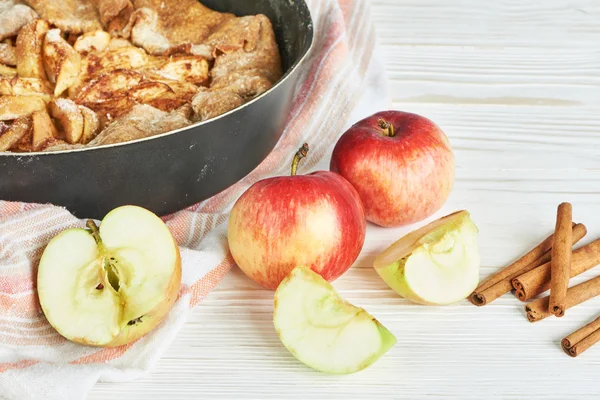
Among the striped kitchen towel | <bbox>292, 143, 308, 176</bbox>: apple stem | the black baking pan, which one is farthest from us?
<bbox>292, 143, 308, 176</bbox>: apple stem

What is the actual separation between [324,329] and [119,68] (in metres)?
0.80

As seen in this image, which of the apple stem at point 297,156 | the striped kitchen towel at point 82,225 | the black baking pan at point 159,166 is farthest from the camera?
the apple stem at point 297,156

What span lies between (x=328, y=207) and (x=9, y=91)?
2.39 ft

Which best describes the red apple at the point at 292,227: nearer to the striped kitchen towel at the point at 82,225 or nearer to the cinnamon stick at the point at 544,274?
the striped kitchen towel at the point at 82,225

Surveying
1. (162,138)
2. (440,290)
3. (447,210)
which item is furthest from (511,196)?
(162,138)

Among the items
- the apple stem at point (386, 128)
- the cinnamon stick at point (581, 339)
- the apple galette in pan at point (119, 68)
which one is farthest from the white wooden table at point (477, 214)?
the apple galette in pan at point (119, 68)

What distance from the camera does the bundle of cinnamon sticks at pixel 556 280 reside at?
1437 millimetres

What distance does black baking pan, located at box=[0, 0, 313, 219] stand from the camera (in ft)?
4.64

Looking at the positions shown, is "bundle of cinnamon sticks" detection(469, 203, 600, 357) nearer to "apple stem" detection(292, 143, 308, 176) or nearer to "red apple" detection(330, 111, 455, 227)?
"red apple" detection(330, 111, 455, 227)

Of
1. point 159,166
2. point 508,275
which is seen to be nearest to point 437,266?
point 508,275

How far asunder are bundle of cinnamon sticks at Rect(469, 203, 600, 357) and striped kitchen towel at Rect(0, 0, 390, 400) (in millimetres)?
504

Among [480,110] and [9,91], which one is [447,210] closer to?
[480,110]

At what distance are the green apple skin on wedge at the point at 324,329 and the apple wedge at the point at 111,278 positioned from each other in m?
0.19

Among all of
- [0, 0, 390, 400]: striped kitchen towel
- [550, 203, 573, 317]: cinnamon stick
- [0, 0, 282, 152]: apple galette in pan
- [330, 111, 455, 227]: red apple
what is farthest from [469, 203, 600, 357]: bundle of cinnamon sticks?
[0, 0, 282, 152]: apple galette in pan
